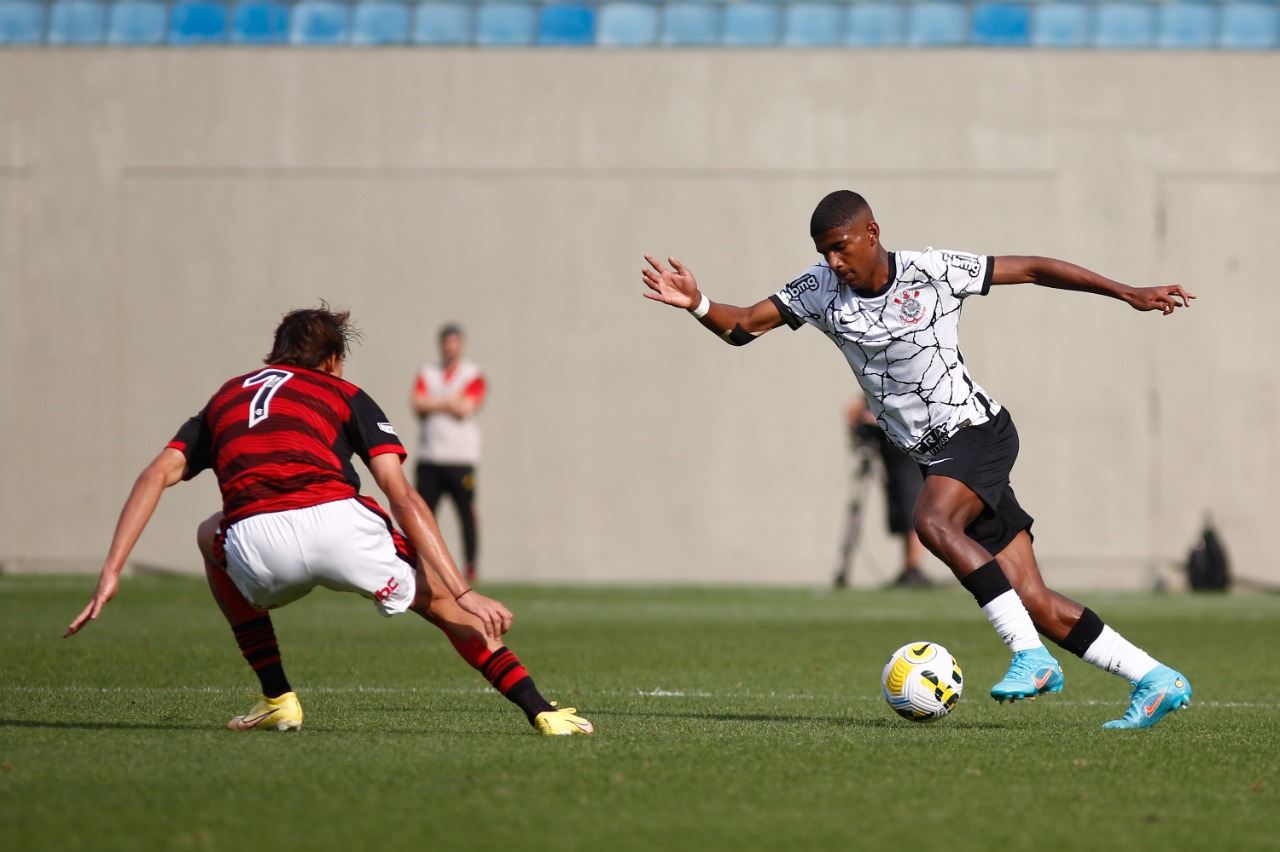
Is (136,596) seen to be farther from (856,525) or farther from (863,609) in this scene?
(856,525)

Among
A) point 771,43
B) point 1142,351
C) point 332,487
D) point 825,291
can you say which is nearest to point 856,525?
point 1142,351

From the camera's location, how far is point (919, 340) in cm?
733

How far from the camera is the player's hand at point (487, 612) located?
5957mm

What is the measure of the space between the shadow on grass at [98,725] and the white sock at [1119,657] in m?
3.48

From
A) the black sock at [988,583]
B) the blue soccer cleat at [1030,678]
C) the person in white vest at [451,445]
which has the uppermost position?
the black sock at [988,583]

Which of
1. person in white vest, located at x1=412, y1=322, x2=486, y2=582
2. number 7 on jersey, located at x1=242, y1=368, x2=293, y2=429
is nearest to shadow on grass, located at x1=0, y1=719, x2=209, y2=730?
number 7 on jersey, located at x1=242, y1=368, x2=293, y2=429

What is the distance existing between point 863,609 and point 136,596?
6.58 m

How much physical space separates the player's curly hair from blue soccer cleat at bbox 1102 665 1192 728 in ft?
11.0

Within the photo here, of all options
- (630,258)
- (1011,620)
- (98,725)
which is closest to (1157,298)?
(1011,620)

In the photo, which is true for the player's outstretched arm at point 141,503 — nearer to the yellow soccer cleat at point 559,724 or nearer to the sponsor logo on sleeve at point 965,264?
the yellow soccer cleat at point 559,724

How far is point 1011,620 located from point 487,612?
2.22 meters

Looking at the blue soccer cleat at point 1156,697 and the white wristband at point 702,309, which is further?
the white wristband at point 702,309

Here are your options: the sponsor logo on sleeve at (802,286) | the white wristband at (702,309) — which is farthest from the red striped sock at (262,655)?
the sponsor logo on sleeve at (802,286)

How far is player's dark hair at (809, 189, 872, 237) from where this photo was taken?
7.20 meters
